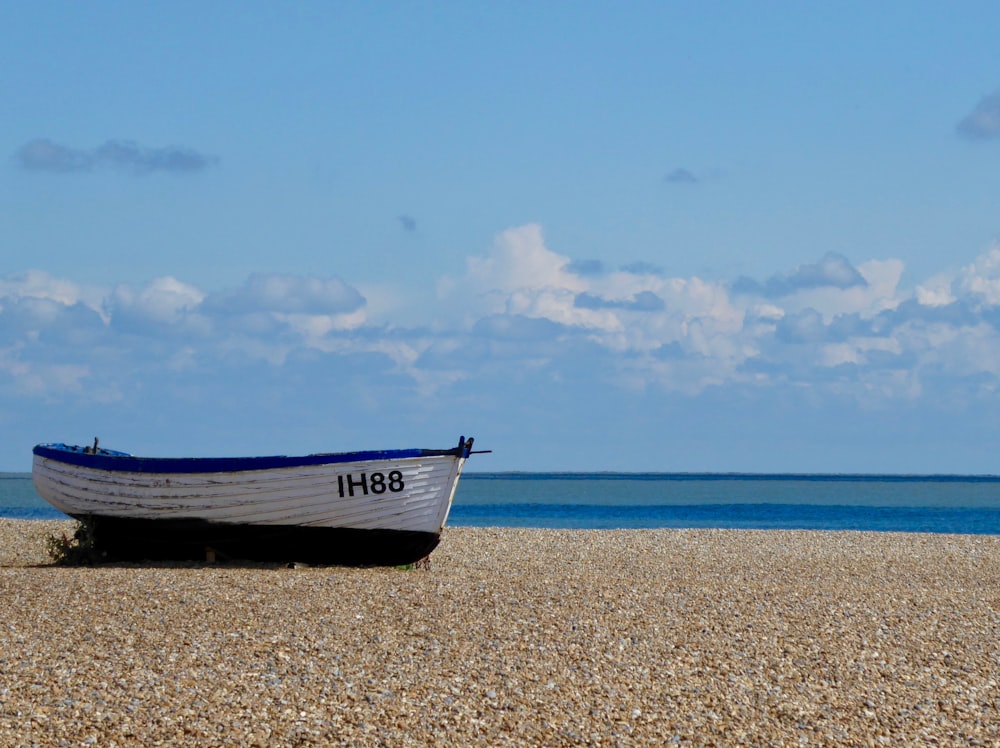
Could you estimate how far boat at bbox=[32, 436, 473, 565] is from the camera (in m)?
16.6

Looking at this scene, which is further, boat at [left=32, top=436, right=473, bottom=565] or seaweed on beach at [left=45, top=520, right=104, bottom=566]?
seaweed on beach at [left=45, top=520, right=104, bottom=566]

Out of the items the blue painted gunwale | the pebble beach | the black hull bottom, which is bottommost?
the pebble beach

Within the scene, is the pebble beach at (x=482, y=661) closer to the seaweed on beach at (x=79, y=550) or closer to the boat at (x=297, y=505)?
the boat at (x=297, y=505)

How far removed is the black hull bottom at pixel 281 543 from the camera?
16.8 metres

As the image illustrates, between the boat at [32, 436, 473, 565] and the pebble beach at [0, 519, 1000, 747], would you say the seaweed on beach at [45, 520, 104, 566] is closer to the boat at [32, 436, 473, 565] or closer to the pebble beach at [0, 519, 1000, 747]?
the boat at [32, 436, 473, 565]

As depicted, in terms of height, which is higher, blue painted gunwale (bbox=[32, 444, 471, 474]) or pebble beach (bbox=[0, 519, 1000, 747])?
blue painted gunwale (bbox=[32, 444, 471, 474])

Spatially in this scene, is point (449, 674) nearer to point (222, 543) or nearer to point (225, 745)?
point (225, 745)

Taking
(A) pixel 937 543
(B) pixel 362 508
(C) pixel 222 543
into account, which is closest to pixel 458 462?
(B) pixel 362 508

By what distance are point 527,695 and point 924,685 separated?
11.1 feet

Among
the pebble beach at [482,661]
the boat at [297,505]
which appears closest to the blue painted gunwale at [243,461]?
the boat at [297,505]

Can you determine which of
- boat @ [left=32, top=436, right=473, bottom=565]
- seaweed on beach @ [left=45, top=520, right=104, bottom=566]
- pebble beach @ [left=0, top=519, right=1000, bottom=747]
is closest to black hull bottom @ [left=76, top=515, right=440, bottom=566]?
boat @ [left=32, top=436, right=473, bottom=565]

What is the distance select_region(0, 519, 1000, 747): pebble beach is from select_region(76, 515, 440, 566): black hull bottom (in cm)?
152

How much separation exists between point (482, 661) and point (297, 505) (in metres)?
8.04

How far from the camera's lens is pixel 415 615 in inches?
436
